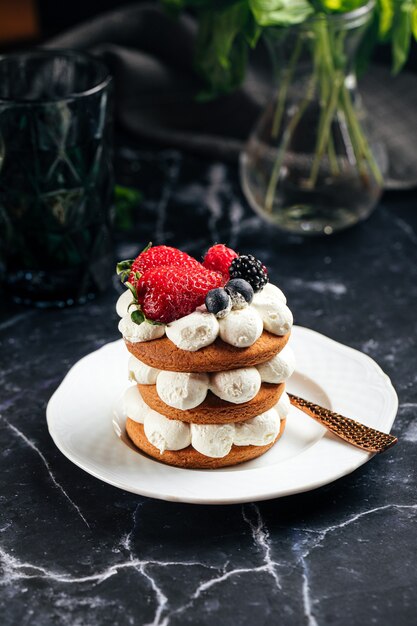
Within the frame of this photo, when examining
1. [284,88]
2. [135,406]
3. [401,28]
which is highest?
[401,28]

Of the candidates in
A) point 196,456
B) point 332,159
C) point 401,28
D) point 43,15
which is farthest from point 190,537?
point 43,15

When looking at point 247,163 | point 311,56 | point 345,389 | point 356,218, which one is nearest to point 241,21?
point 311,56

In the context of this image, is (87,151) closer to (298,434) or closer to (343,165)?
(343,165)

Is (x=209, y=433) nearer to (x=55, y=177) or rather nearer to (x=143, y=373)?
(x=143, y=373)

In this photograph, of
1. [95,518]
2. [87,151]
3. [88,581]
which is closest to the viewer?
[88,581]

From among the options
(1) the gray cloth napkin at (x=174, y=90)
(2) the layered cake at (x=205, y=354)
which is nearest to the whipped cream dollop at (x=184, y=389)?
(2) the layered cake at (x=205, y=354)

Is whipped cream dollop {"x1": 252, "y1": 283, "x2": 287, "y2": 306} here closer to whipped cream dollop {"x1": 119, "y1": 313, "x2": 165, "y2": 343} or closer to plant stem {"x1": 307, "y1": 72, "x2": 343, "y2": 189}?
whipped cream dollop {"x1": 119, "y1": 313, "x2": 165, "y2": 343}

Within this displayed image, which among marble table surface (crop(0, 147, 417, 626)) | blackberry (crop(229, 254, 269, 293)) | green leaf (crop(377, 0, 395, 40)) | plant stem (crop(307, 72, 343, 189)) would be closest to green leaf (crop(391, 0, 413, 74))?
green leaf (crop(377, 0, 395, 40))
